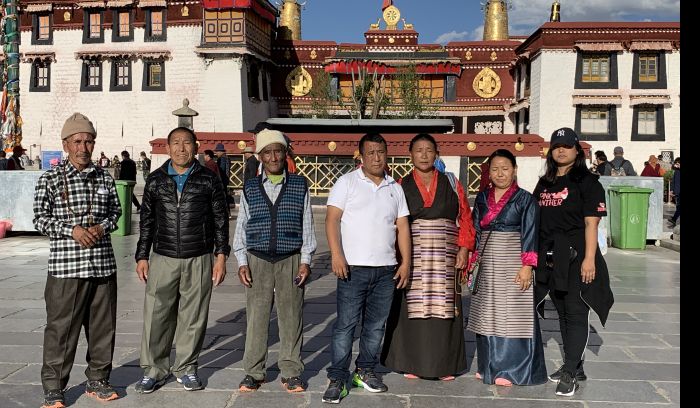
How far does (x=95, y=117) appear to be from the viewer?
3641 cm

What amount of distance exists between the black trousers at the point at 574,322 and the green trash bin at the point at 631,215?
8.81 m

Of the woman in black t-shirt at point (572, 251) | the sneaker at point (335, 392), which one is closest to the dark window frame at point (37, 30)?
the sneaker at point (335, 392)

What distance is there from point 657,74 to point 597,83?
2.98 meters

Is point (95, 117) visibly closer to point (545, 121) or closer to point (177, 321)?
point (545, 121)

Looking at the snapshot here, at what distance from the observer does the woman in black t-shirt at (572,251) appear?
475cm

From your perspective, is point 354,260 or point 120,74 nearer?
point 354,260

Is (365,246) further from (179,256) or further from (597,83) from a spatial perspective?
(597,83)

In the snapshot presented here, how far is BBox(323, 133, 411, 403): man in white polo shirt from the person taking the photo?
4559mm

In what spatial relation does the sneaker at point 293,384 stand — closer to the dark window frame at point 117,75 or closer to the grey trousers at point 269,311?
the grey trousers at point 269,311

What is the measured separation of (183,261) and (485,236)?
2186mm

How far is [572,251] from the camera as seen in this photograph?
190 inches

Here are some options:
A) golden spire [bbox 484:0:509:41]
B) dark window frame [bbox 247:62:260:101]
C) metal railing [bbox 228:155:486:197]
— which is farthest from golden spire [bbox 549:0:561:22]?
metal railing [bbox 228:155:486:197]

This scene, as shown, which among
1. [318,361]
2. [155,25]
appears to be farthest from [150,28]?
[318,361]

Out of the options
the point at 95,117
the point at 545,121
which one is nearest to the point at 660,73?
the point at 545,121
